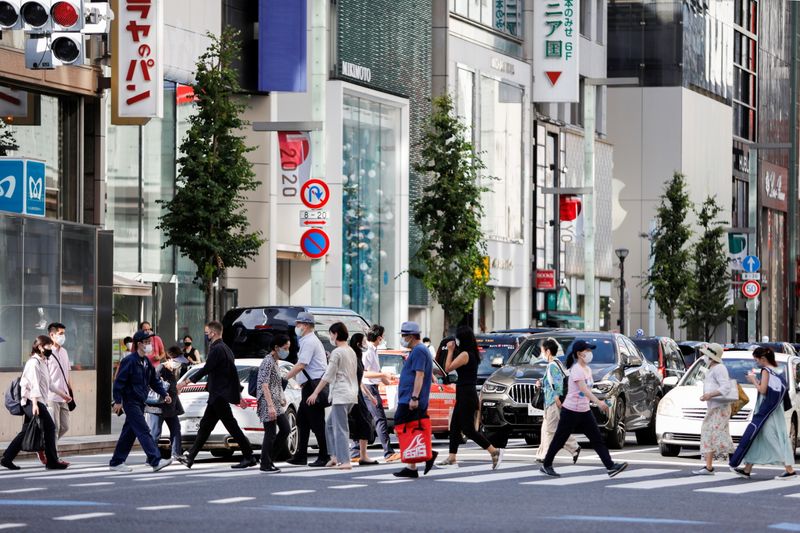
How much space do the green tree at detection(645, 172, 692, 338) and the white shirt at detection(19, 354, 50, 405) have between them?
56.1 metres

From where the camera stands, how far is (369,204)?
56281mm

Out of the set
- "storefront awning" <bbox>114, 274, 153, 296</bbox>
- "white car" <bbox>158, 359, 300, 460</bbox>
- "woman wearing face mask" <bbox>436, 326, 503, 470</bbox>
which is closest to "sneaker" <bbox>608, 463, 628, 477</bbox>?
"woman wearing face mask" <bbox>436, 326, 503, 470</bbox>

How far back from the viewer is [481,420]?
29547mm

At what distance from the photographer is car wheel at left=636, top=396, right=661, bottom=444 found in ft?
104

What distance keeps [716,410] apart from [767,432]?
1061 millimetres

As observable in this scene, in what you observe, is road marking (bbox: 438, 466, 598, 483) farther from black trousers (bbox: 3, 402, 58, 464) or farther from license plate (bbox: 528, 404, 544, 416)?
black trousers (bbox: 3, 402, 58, 464)

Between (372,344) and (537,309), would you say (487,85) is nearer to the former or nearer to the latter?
(537,309)

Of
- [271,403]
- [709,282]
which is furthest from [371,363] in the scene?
[709,282]

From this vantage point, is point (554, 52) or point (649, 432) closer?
point (649, 432)

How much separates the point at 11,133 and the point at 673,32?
215 feet

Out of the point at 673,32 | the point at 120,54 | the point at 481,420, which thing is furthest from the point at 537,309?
the point at 481,420

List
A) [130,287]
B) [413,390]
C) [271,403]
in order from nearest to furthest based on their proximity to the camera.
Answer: [413,390] → [271,403] → [130,287]

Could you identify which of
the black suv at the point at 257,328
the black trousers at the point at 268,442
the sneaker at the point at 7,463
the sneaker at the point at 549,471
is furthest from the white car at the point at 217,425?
the black suv at the point at 257,328

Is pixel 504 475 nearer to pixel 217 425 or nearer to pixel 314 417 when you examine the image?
pixel 314 417
